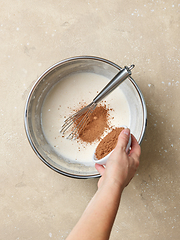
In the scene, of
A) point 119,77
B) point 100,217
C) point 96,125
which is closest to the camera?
point 100,217

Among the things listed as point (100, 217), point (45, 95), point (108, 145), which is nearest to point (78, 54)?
point (45, 95)

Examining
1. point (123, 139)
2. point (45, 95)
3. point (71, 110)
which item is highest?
point (45, 95)

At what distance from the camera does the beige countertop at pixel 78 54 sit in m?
0.81

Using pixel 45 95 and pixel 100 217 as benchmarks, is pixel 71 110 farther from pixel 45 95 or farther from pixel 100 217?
pixel 100 217

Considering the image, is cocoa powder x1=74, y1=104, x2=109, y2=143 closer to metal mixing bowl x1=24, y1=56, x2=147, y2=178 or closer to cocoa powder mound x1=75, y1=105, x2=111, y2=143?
cocoa powder mound x1=75, y1=105, x2=111, y2=143

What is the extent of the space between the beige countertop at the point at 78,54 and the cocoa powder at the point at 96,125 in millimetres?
175

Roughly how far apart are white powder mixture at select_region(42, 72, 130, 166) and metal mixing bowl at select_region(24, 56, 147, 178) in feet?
0.06

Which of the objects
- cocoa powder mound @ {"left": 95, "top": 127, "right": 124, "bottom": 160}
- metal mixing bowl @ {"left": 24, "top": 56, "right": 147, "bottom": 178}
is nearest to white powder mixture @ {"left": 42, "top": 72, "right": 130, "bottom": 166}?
metal mixing bowl @ {"left": 24, "top": 56, "right": 147, "bottom": 178}

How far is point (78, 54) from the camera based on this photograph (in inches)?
31.8

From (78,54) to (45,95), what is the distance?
0.69 feet

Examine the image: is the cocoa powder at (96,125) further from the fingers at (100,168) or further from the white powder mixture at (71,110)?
the fingers at (100,168)

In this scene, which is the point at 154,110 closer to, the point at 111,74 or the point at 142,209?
the point at 111,74

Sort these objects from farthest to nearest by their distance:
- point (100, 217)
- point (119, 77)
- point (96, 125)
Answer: point (96, 125)
point (119, 77)
point (100, 217)

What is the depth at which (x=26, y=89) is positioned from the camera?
817 mm
